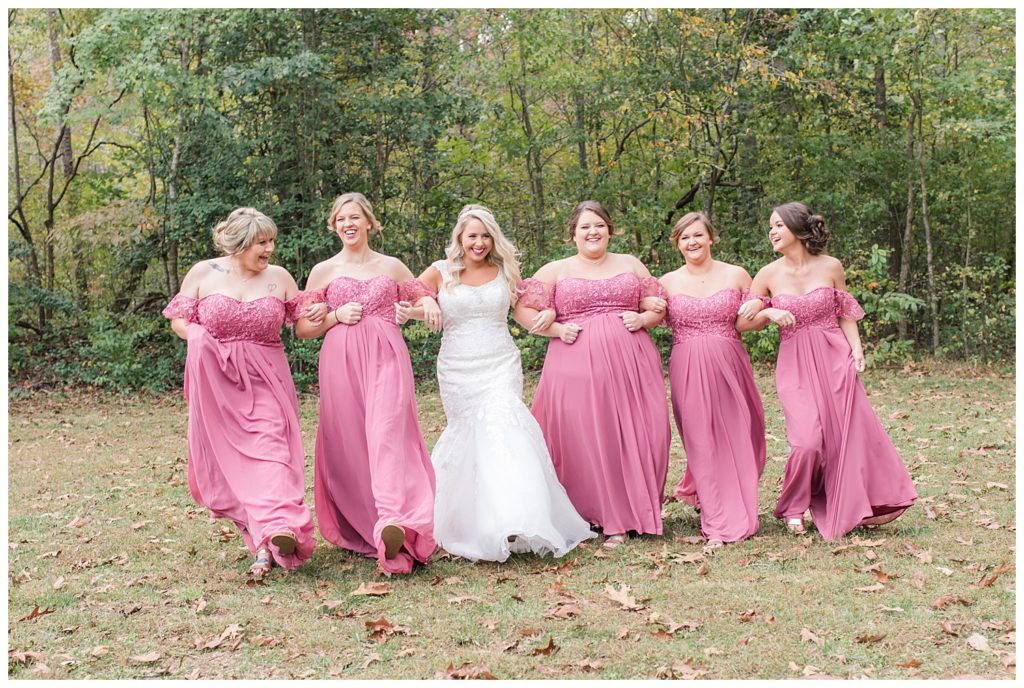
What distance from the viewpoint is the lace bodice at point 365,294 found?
6.49 m

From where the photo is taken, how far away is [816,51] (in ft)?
50.1

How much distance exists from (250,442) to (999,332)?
12495 mm

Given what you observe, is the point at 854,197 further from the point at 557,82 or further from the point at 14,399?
the point at 14,399

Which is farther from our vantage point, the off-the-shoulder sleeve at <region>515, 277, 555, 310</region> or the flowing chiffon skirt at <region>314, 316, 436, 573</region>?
the off-the-shoulder sleeve at <region>515, 277, 555, 310</region>

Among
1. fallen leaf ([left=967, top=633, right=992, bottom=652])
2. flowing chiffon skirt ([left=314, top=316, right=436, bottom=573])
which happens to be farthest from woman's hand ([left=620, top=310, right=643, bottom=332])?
fallen leaf ([left=967, top=633, right=992, bottom=652])

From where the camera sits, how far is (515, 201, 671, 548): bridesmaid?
22.0 feet

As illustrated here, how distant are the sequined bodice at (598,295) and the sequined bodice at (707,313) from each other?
27 cm

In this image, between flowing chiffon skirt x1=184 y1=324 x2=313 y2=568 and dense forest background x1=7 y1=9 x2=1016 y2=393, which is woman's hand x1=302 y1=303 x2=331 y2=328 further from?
dense forest background x1=7 y1=9 x2=1016 y2=393

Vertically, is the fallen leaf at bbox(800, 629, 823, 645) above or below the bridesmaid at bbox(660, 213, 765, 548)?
below

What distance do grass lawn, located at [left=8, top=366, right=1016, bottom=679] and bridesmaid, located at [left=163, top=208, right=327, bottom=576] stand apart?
0.51 metres

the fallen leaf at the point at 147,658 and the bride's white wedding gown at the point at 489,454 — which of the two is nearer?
the fallen leaf at the point at 147,658

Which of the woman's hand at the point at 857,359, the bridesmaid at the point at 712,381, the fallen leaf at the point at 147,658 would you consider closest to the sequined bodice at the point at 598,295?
the bridesmaid at the point at 712,381

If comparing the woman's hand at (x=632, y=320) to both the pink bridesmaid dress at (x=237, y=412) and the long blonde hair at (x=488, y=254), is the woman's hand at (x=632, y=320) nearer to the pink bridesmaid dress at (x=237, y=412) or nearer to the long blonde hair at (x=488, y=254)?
the long blonde hair at (x=488, y=254)

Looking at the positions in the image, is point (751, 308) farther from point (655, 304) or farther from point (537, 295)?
point (537, 295)
